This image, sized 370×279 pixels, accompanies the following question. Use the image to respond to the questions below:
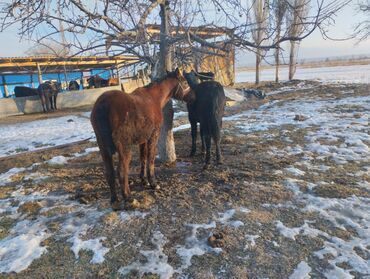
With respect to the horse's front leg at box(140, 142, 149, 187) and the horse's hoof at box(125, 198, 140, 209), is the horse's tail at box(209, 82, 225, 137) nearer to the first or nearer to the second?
the horse's front leg at box(140, 142, 149, 187)

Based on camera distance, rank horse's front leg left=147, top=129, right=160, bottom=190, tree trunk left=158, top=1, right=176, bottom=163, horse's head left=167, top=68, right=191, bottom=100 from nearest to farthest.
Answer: horse's front leg left=147, top=129, right=160, bottom=190 → horse's head left=167, top=68, right=191, bottom=100 → tree trunk left=158, top=1, right=176, bottom=163

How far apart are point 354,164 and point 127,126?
4.13 metres

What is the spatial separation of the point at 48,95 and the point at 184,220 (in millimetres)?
14565

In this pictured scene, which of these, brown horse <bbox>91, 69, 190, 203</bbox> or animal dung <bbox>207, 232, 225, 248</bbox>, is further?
brown horse <bbox>91, 69, 190, 203</bbox>

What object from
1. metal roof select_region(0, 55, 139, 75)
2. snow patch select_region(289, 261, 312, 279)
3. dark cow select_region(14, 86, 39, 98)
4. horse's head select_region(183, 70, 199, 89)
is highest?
metal roof select_region(0, 55, 139, 75)

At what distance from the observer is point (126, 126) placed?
3.71 meters

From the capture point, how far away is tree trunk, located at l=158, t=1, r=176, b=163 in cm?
521

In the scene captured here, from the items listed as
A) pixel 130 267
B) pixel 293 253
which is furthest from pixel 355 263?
pixel 130 267

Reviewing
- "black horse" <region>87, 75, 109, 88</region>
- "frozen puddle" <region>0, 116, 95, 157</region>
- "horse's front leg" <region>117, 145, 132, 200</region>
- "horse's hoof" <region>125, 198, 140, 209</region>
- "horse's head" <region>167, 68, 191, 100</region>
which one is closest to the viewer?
"horse's front leg" <region>117, 145, 132, 200</region>

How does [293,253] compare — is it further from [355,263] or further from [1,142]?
[1,142]

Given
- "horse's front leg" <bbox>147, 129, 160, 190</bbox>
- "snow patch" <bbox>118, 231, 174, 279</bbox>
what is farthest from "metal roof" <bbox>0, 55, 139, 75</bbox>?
"snow patch" <bbox>118, 231, 174, 279</bbox>

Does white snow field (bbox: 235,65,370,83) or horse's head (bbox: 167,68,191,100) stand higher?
horse's head (bbox: 167,68,191,100)

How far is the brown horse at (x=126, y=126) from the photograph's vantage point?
3578 millimetres

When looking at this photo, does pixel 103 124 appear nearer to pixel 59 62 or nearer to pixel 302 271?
pixel 302 271
